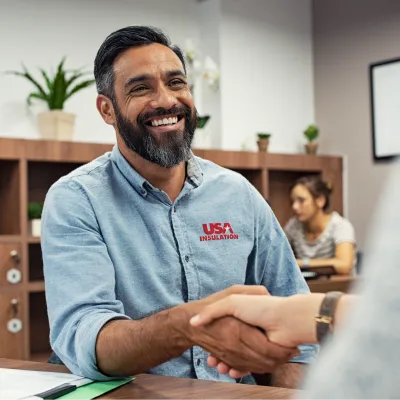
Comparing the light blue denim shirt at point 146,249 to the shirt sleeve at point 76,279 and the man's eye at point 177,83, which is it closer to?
the shirt sleeve at point 76,279

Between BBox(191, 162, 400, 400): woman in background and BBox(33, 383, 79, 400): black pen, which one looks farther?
BBox(33, 383, 79, 400): black pen

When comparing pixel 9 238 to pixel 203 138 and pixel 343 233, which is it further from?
pixel 343 233

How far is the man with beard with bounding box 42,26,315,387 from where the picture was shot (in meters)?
1.36

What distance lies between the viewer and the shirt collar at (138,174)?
5.93 ft

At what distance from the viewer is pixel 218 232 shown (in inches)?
73.0

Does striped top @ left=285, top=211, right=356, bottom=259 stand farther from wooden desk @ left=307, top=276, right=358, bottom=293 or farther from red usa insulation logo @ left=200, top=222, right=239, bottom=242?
red usa insulation logo @ left=200, top=222, right=239, bottom=242

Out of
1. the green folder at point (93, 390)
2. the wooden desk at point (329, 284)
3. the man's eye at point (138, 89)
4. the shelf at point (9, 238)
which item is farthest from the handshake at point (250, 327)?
the shelf at point (9, 238)

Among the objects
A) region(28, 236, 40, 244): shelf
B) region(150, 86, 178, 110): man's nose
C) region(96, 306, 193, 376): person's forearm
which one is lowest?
region(96, 306, 193, 376): person's forearm

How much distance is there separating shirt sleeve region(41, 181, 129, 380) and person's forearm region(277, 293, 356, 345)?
46 centimetres

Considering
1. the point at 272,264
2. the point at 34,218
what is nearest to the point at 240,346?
the point at 272,264

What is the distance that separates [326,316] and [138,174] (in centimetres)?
100

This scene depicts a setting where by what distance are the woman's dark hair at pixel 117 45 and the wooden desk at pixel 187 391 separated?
94 centimetres

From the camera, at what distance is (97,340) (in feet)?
4.55

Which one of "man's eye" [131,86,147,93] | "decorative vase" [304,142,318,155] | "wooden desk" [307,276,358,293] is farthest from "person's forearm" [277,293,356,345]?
"decorative vase" [304,142,318,155]
